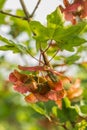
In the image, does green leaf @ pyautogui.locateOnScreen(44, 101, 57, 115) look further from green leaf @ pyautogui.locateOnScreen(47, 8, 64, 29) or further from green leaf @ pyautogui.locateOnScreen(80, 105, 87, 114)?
green leaf @ pyautogui.locateOnScreen(47, 8, 64, 29)

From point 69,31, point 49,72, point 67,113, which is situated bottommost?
point 67,113

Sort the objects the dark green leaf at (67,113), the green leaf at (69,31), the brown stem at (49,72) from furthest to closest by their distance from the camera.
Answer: the dark green leaf at (67,113) < the brown stem at (49,72) < the green leaf at (69,31)

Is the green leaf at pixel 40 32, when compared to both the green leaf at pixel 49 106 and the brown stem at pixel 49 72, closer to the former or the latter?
the brown stem at pixel 49 72

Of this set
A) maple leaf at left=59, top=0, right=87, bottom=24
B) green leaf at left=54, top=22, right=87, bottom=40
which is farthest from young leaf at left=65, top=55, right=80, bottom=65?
green leaf at left=54, top=22, right=87, bottom=40

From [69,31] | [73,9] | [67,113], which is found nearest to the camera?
[69,31]

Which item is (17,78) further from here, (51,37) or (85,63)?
(85,63)

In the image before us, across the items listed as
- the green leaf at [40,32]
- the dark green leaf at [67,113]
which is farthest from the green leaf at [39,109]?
the green leaf at [40,32]

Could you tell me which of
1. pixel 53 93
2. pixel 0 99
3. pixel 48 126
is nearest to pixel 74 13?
pixel 53 93

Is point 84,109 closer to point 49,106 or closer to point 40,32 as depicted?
point 49,106

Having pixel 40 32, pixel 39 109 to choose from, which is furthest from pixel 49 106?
pixel 40 32
